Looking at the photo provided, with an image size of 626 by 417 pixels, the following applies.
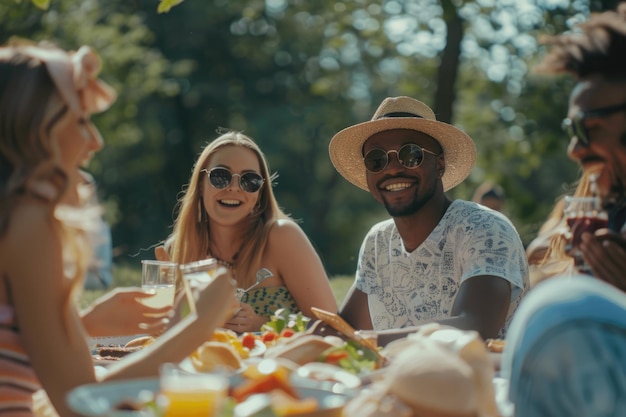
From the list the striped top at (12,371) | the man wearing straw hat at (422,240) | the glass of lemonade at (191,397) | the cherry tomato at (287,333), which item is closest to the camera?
the glass of lemonade at (191,397)

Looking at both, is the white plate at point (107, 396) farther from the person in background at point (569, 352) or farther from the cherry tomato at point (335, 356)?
Answer: the person in background at point (569, 352)

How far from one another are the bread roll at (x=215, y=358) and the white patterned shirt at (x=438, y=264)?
65.4 inches

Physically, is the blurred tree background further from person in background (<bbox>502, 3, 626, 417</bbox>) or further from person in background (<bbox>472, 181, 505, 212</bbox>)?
person in background (<bbox>502, 3, 626, 417</bbox>)

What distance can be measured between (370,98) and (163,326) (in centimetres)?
3659

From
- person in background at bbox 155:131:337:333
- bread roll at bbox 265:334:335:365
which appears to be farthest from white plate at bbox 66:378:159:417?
person in background at bbox 155:131:337:333

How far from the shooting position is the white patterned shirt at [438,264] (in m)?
4.21

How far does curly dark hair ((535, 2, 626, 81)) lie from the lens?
256 cm

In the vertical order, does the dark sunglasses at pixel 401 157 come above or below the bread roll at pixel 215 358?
above

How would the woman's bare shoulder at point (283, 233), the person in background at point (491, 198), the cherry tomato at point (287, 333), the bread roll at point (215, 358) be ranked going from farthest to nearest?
1. the person in background at point (491, 198)
2. the woman's bare shoulder at point (283, 233)
3. the cherry tomato at point (287, 333)
4. the bread roll at point (215, 358)

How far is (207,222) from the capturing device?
539 cm

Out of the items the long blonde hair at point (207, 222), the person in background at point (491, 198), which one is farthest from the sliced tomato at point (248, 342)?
the person in background at point (491, 198)

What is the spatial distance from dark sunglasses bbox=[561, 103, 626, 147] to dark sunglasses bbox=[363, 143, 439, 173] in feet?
6.53

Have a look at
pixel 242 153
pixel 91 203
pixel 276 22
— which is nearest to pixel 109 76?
pixel 276 22

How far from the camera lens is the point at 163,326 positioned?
2.80 metres
